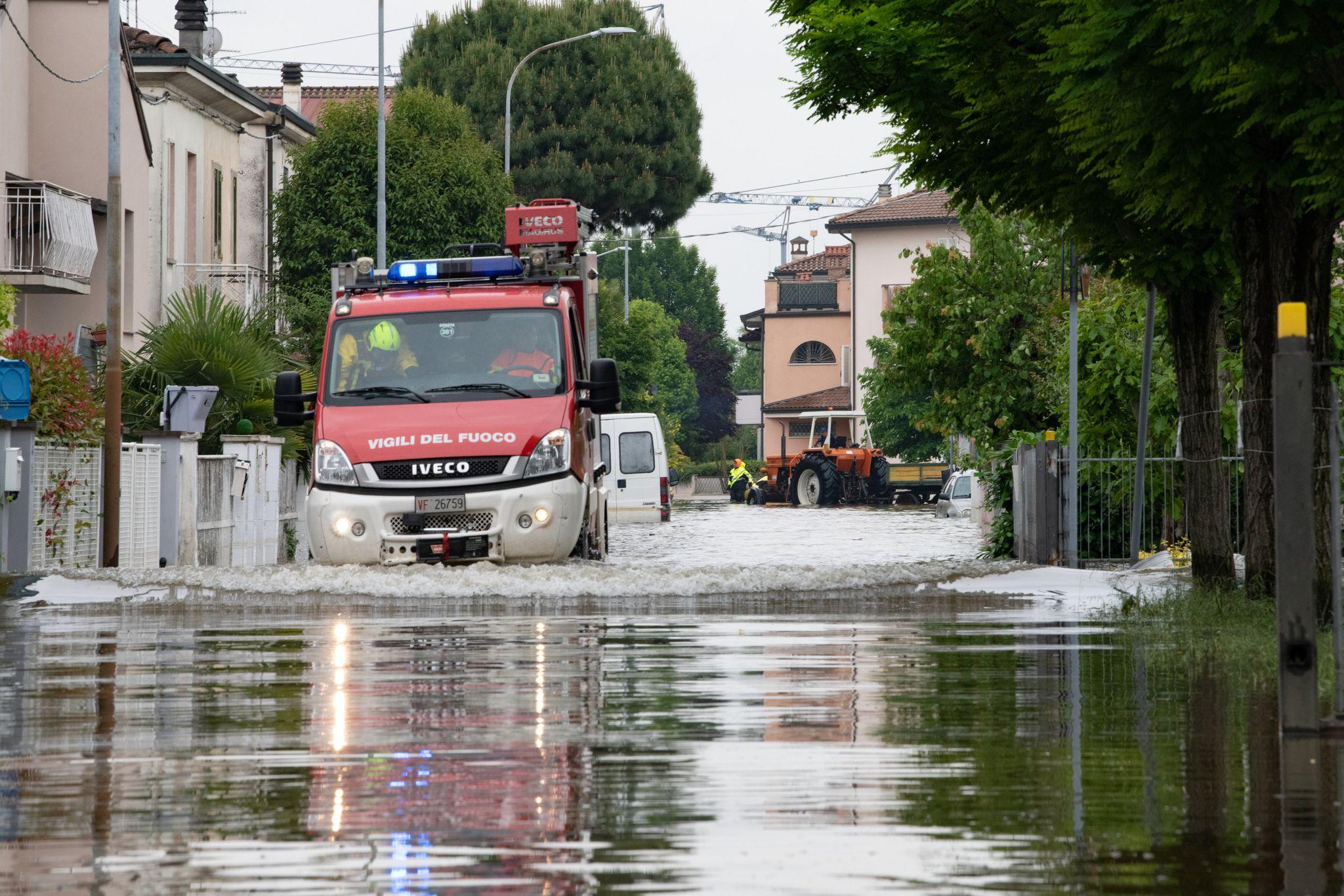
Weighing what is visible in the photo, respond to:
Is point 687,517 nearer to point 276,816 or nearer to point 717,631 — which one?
point 717,631

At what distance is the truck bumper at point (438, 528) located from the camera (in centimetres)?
1798

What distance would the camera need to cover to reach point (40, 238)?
3397 cm

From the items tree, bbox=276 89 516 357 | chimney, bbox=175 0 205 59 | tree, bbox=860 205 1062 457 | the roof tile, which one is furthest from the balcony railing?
tree, bbox=860 205 1062 457

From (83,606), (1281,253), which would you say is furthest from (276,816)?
(83,606)

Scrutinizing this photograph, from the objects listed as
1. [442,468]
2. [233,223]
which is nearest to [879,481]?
[233,223]

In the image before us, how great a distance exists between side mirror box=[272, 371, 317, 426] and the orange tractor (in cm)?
4386

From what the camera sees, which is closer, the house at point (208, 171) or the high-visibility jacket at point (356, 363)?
the high-visibility jacket at point (356, 363)

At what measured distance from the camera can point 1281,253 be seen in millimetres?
13062

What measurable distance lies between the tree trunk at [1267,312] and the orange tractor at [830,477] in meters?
48.4

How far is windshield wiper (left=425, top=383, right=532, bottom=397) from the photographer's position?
60.8 feet

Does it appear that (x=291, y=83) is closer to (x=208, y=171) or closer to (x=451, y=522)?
(x=208, y=171)

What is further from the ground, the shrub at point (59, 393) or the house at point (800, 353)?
the house at point (800, 353)

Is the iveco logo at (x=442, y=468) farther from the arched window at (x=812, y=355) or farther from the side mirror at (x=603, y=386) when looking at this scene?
the arched window at (x=812, y=355)

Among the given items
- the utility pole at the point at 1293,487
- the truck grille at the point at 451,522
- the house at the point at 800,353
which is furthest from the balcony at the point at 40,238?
the house at the point at 800,353
